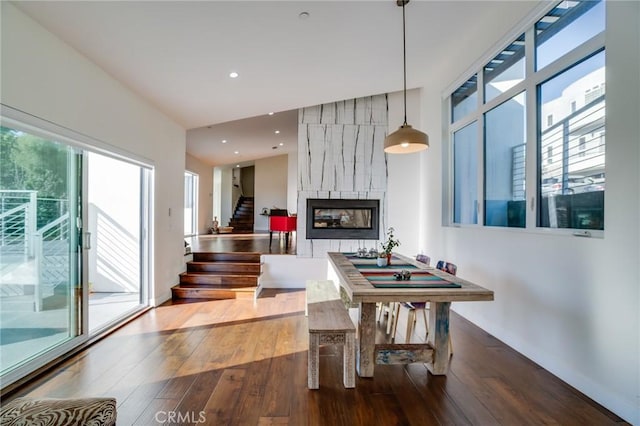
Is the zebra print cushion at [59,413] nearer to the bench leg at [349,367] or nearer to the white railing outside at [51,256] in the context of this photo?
the bench leg at [349,367]

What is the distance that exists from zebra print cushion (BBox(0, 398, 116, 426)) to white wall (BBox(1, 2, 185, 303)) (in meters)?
1.94

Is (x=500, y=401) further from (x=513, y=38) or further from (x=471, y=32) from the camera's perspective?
(x=471, y=32)

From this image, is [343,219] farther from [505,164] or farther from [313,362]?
[313,362]

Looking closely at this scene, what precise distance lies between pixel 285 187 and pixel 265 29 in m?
9.03

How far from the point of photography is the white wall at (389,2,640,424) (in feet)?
6.52

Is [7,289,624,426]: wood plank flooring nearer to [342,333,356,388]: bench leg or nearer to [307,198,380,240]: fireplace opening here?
[342,333,356,388]: bench leg

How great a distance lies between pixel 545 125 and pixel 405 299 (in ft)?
7.10

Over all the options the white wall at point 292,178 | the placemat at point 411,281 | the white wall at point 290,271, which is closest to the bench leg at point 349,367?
the placemat at point 411,281

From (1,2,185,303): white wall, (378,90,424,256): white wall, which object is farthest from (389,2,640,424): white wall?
(1,2,185,303): white wall

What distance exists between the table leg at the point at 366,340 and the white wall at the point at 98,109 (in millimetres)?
2908

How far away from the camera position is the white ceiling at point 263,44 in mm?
2543

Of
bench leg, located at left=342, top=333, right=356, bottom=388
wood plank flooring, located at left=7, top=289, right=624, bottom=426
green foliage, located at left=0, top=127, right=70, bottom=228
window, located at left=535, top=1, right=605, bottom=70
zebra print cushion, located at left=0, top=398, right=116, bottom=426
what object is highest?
window, located at left=535, top=1, right=605, bottom=70

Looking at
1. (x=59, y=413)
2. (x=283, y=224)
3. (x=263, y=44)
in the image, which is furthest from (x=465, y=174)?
(x=59, y=413)

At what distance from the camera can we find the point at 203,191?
9.74 m
